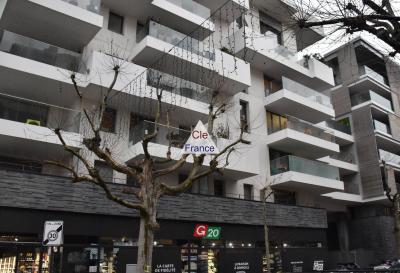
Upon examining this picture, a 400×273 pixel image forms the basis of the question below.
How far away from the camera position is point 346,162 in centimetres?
3566

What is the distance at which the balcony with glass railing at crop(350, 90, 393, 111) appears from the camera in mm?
37531

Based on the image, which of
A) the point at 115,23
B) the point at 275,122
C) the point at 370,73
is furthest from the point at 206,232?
the point at 370,73

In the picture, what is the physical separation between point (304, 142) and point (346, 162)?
9557 mm

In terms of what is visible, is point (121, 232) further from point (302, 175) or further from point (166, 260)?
point (302, 175)

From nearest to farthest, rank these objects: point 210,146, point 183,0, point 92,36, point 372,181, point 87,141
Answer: point 210,146 → point 87,141 → point 92,36 → point 183,0 → point 372,181

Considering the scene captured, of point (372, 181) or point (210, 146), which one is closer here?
point (210, 146)

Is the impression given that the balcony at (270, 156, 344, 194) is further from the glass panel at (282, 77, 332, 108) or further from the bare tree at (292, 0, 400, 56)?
the bare tree at (292, 0, 400, 56)

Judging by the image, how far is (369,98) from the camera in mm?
37438

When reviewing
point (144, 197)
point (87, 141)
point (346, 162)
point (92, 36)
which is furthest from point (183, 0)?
point (346, 162)

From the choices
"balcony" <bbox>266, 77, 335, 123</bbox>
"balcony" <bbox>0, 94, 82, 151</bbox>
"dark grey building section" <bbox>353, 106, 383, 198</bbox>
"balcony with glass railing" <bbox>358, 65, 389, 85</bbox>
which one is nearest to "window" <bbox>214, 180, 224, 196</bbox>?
"balcony" <bbox>266, 77, 335, 123</bbox>

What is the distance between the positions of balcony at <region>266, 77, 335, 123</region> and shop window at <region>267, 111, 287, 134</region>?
371 mm

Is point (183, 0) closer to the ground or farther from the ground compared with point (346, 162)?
farther from the ground

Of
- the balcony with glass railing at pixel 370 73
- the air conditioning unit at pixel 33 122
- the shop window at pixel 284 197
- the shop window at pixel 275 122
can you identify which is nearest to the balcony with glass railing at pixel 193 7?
the shop window at pixel 275 122

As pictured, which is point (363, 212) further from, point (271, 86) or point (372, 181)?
point (271, 86)
